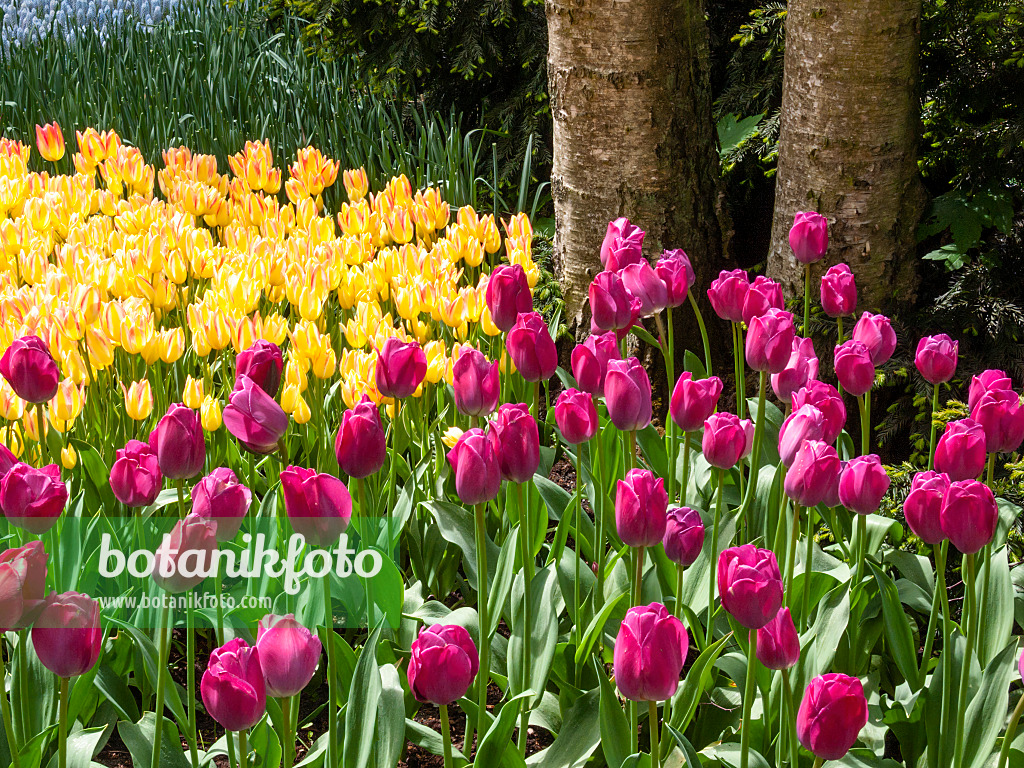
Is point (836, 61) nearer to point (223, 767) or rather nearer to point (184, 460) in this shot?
point (184, 460)

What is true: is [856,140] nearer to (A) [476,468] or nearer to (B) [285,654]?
(A) [476,468]

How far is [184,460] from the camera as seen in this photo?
127 centimetres

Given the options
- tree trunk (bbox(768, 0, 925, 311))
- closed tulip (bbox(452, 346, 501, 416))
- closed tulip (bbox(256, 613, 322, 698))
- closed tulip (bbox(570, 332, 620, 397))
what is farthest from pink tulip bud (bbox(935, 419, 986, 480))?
tree trunk (bbox(768, 0, 925, 311))

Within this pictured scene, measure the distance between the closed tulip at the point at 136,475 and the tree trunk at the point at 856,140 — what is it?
1929mm

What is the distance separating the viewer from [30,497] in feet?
3.58

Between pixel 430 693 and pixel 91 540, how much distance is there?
0.98 meters

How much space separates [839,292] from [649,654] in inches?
44.4

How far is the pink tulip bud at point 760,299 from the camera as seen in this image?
5.50 feet

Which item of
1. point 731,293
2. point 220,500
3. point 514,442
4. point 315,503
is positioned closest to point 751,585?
point 514,442

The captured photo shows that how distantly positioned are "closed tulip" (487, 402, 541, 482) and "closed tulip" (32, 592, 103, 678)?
48 centimetres

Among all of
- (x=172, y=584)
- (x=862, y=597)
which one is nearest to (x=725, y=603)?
(x=172, y=584)

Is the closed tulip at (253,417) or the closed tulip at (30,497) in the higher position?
the closed tulip at (253,417)

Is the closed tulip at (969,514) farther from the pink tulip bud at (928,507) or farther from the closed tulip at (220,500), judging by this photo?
the closed tulip at (220,500)

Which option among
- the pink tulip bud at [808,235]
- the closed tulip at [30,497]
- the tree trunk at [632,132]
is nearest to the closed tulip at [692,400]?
the pink tulip bud at [808,235]
